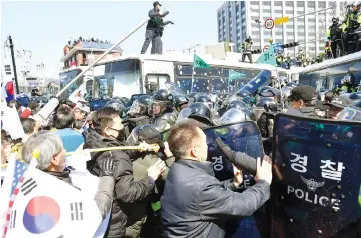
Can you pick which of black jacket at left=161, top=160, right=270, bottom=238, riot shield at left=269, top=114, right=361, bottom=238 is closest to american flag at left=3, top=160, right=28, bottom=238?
black jacket at left=161, top=160, right=270, bottom=238

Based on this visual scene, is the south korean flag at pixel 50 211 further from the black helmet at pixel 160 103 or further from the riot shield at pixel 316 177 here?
the black helmet at pixel 160 103

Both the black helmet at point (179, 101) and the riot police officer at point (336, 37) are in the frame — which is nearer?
the black helmet at point (179, 101)

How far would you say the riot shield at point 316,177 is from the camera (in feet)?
6.60

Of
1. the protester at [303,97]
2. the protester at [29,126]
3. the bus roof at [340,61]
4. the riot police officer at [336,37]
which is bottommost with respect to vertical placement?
the protester at [29,126]

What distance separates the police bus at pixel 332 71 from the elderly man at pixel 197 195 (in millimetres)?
11307

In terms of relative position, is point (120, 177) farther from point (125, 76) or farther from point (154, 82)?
point (125, 76)

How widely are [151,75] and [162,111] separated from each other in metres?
6.76

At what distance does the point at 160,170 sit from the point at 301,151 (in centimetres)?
118

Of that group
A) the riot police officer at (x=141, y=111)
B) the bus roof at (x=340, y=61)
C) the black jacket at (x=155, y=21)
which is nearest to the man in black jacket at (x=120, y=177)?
the riot police officer at (x=141, y=111)

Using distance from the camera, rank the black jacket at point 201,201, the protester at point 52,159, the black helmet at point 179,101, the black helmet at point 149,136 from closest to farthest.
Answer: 1. the black jacket at point 201,201
2. the protester at point 52,159
3. the black helmet at point 149,136
4. the black helmet at point 179,101

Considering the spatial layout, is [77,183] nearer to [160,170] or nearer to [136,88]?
[160,170]

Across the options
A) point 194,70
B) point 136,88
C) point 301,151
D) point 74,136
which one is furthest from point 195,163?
point 194,70

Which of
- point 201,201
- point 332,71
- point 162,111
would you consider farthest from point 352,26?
point 201,201

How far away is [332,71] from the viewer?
14.9 m
